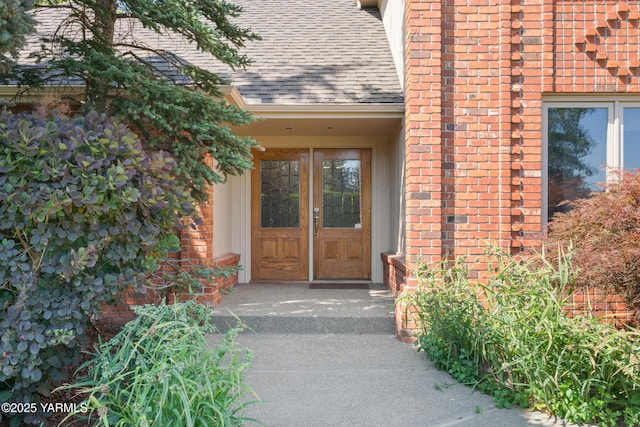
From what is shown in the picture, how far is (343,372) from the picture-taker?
389 cm

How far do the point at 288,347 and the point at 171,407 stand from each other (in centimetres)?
232

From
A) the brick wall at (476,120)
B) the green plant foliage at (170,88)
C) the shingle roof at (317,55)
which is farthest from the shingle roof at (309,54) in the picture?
the green plant foliage at (170,88)

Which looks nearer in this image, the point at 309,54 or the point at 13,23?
the point at 13,23

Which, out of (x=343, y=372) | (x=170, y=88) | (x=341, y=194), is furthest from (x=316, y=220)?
(x=170, y=88)

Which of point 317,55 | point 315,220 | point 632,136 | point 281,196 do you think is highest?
point 317,55

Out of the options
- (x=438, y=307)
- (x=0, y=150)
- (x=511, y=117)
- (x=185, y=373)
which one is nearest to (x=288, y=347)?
(x=438, y=307)

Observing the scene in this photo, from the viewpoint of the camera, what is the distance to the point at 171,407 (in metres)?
2.26

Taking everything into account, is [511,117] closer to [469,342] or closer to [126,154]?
[469,342]

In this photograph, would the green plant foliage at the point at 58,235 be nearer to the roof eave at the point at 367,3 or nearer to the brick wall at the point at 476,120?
the brick wall at the point at 476,120

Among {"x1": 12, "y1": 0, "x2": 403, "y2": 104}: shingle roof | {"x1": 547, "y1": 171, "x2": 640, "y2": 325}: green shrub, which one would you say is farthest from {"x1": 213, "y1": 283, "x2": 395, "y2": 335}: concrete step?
{"x1": 12, "y1": 0, "x2": 403, "y2": 104}: shingle roof

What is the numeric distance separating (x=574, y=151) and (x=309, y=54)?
4.12 metres

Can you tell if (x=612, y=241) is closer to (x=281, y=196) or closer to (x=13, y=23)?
(x=13, y=23)

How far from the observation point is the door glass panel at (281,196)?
7559 millimetres

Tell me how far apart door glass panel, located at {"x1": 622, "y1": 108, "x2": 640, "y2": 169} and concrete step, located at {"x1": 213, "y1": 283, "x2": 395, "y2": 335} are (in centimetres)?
329
